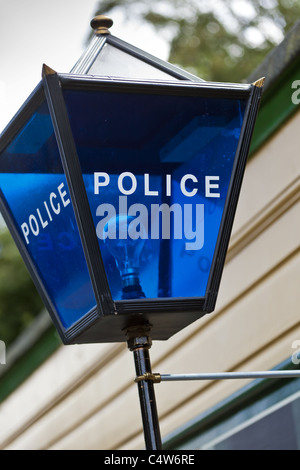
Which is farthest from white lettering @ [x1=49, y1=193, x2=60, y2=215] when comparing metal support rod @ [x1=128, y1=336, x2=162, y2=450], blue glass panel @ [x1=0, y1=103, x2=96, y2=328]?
metal support rod @ [x1=128, y1=336, x2=162, y2=450]

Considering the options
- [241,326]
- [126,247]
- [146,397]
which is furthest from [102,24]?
[241,326]

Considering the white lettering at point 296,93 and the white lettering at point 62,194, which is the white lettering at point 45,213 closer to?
the white lettering at point 62,194

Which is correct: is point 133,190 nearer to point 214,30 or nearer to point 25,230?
point 25,230

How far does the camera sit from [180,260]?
1.70m

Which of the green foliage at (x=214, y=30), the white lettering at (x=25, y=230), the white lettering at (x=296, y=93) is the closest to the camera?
the white lettering at (x=25, y=230)

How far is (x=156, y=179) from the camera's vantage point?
1.67 metres

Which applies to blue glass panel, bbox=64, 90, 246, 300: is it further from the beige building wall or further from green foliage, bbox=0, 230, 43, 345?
green foliage, bbox=0, 230, 43, 345

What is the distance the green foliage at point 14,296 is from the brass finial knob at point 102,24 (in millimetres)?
16844

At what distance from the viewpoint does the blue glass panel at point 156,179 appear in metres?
1.63

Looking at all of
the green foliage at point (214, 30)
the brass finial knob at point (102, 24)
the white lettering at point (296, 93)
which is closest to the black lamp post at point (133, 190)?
the brass finial knob at point (102, 24)

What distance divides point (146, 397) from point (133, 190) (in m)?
0.42

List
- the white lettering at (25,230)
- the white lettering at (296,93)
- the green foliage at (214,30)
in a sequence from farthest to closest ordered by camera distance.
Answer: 1. the green foliage at (214,30)
2. the white lettering at (296,93)
3. the white lettering at (25,230)

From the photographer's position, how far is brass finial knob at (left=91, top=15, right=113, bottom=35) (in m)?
1.91

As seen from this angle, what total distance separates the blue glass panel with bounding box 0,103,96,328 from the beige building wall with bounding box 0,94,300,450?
0.98 meters
